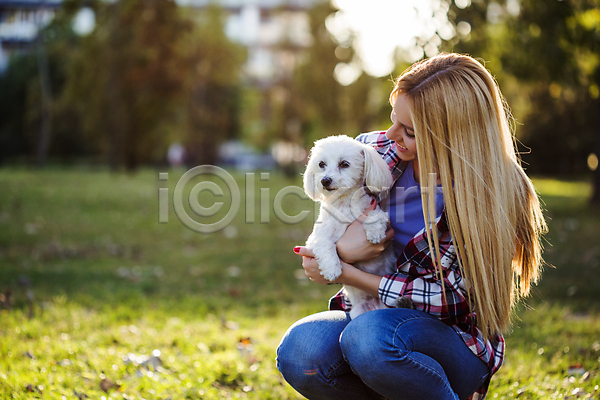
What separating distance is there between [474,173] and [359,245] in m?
0.58

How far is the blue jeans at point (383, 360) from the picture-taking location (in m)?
1.76

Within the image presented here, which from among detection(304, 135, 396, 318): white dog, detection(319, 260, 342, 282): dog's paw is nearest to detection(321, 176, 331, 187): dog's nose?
detection(304, 135, 396, 318): white dog

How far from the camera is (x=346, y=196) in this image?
7.77ft

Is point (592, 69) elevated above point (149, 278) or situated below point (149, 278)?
above

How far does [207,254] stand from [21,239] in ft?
7.26

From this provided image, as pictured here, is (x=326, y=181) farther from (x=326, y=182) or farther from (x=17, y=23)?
(x=17, y=23)

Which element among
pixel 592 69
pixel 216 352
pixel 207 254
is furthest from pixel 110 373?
pixel 592 69

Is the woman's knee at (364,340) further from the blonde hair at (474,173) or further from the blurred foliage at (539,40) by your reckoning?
the blurred foliage at (539,40)

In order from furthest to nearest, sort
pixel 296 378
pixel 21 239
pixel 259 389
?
pixel 21 239 → pixel 259 389 → pixel 296 378

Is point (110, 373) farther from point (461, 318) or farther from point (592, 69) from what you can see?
point (592, 69)

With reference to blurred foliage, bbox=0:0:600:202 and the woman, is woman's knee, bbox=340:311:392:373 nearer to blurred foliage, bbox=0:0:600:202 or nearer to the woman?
the woman

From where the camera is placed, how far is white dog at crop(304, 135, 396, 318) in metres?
2.13

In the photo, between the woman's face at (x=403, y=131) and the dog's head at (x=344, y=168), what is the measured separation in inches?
5.8

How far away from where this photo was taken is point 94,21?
1600cm
